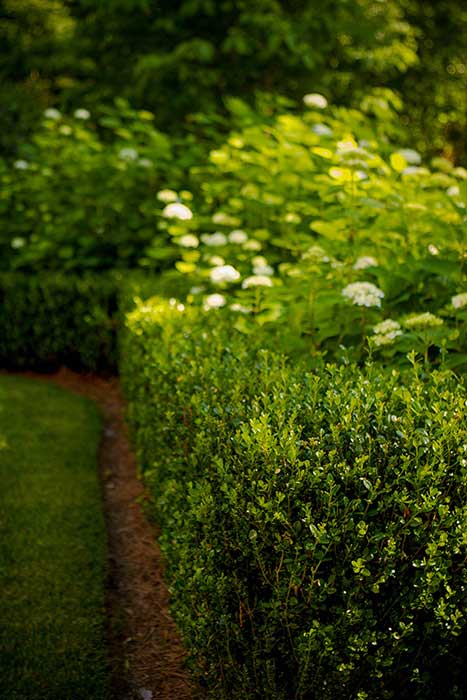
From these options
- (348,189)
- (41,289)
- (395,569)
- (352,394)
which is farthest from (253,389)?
(41,289)

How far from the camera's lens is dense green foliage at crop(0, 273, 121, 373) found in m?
7.61

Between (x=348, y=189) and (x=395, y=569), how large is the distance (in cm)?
291

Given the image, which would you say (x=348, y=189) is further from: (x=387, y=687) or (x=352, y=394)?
(x=387, y=687)

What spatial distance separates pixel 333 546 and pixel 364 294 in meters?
1.65

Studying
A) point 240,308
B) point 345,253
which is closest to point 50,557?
point 240,308

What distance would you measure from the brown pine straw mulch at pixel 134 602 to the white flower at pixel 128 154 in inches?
125

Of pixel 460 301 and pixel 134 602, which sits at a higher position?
pixel 460 301

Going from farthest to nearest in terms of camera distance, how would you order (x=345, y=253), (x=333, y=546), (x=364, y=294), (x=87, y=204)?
(x=87, y=204) < (x=345, y=253) < (x=364, y=294) < (x=333, y=546)

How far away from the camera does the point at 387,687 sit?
2418mm

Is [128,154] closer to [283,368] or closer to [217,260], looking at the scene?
[217,260]

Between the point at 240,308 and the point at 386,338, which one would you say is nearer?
the point at 386,338

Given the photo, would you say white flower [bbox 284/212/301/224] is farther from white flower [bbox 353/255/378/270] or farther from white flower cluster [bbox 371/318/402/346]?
white flower cluster [bbox 371/318/402/346]

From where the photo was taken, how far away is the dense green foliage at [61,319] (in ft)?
25.0

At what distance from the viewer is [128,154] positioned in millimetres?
7676
